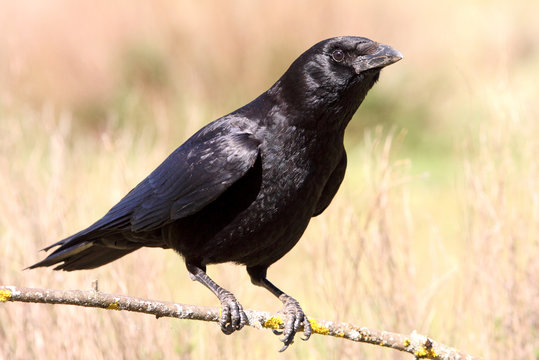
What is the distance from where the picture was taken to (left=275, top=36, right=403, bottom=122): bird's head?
373cm

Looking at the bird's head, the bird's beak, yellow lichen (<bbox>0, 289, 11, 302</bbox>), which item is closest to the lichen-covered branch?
yellow lichen (<bbox>0, 289, 11, 302</bbox>)

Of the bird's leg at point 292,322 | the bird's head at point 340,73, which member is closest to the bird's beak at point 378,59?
the bird's head at point 340,73

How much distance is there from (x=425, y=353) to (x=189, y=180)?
135 centimetres

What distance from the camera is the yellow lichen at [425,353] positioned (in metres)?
3.22

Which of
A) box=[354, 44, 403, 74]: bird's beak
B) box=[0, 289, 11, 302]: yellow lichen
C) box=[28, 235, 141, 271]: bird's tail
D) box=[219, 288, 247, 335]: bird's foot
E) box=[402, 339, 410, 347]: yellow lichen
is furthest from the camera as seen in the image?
box=[28, 235, 141, 271]: bird's tail

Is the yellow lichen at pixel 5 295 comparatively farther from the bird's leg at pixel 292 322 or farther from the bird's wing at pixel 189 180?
the bird's leg at pixel 292 322

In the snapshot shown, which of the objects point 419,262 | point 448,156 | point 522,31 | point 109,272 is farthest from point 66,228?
point 522,31

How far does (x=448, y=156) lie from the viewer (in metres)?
10.7

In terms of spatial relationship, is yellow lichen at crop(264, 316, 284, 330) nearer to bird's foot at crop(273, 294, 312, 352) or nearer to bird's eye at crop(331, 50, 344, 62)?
bird's foot at crop(273, 294, 312, 352)

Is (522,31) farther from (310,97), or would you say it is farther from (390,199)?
(310,97)

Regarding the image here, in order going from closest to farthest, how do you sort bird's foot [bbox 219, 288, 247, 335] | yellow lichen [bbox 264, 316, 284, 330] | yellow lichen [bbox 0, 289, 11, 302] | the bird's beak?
yellow lichen [bbox 0, 289, 11, 302]
yellow lichen [bbox 264, 316, 284, 330]
bird's foot [bbox 219, 288, 247, 335]
the bird's beak

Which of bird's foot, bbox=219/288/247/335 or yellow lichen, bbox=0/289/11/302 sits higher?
bird's foot, bbox=219/288/247/335

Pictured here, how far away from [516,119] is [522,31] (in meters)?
8.99

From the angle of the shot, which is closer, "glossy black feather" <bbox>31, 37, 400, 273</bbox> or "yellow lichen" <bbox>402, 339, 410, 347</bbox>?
"yellow lichen" <bbox>402, 339, 410, 347</bbox>
